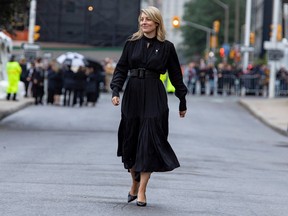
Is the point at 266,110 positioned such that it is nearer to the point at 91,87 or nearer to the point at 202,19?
the point at 91,87

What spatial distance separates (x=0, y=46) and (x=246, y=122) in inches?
386

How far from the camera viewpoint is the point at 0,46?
121ft

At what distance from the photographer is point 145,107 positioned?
9688 mm

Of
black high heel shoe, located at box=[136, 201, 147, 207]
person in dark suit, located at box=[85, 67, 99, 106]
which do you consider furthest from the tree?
black high heel shoe, located at box=[136, 201, 147, 207]

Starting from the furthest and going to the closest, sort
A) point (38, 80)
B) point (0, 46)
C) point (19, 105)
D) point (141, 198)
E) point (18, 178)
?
point (38, 80) < point (0, 46) < point (19, 105) < point (18, 178) < point (141, 198)

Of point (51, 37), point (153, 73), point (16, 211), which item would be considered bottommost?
point (16, 211)

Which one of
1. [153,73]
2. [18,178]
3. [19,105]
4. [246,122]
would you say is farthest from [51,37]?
[153,73]

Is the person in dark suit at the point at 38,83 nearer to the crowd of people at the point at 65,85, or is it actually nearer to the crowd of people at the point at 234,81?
the crowd of people at the point at 65,85

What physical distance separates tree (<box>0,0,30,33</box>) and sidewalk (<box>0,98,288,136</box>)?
2.97m

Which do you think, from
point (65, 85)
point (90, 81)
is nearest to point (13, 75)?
point (65, 85)

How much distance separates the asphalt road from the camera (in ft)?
32.2

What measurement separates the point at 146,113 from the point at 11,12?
1675 cm

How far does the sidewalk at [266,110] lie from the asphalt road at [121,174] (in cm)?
196

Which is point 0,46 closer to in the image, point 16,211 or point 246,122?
point 246,122
